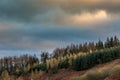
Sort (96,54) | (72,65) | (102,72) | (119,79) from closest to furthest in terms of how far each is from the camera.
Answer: (119,79) → (102,72) → (96,54) → (72,65)

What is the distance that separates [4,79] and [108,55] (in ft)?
180

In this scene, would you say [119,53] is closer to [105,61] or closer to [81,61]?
[105,61]

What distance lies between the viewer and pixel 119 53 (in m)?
165

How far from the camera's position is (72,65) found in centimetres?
19525

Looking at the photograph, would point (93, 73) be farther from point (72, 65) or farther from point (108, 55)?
point (72, 65)

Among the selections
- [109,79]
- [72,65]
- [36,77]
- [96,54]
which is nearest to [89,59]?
[96,54]

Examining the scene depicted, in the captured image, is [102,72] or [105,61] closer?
[102,72]

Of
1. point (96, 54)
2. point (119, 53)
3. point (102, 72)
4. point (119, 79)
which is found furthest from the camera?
point (96, 54)

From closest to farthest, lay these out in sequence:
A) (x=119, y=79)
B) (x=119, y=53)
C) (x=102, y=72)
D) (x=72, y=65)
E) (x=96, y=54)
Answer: (x=119, y=79) → (x=102, y=72) → (x=119, y=53) → (x=96, y=54) → (x=72, y=65)

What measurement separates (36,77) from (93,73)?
137080 mm

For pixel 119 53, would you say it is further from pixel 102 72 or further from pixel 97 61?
pixel 102 72

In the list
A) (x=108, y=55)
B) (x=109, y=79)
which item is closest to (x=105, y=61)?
(x=108, y=55)

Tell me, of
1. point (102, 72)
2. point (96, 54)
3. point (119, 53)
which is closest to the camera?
point (102, 72)

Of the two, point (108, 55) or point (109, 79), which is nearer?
point (109, 79)
